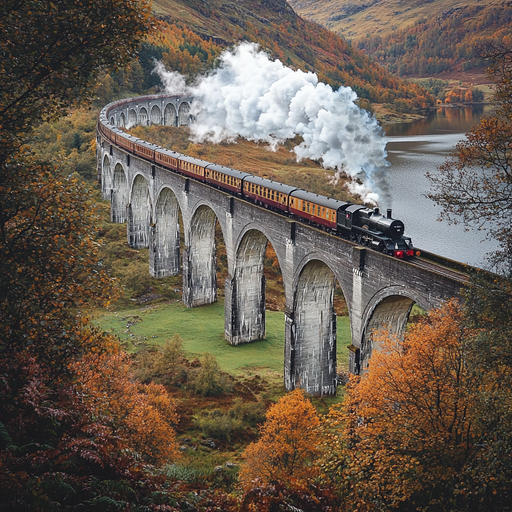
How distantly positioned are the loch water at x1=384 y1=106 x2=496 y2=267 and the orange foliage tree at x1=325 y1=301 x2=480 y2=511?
16.4 ft

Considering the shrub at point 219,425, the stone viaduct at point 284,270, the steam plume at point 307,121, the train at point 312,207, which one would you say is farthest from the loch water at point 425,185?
the shrub at point 219,425

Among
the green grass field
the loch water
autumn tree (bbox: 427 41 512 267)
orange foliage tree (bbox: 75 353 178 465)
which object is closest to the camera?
autumn tree (bbox: 427 41 512 267)

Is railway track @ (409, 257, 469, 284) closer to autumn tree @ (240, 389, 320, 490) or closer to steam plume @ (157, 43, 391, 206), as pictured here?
autumn tree @ (240, 389, 320, 490)

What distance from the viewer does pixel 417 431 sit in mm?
15242

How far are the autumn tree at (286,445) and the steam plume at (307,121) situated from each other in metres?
27.9

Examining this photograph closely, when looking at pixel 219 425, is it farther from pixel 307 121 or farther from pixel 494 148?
pixel 307 121

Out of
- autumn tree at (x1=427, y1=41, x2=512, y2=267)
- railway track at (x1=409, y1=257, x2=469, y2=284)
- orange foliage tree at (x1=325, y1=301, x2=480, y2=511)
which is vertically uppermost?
autumn tree at (x1=427, y1=41, x2=512, y2=267)

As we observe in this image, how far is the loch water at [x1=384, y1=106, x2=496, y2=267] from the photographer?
5716 centimetres

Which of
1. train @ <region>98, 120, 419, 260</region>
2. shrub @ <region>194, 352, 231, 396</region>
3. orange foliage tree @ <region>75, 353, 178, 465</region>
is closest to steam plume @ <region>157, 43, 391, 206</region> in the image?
train @ <region>98, 120, 419, 260</region>

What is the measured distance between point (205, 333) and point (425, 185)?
164 ft

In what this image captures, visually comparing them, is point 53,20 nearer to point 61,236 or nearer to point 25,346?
point 61,236

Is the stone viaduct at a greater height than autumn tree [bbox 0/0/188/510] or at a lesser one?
lesser

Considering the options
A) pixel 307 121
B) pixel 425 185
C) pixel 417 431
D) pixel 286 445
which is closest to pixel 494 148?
pixel 417 431

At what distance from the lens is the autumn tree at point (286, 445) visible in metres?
21.0
